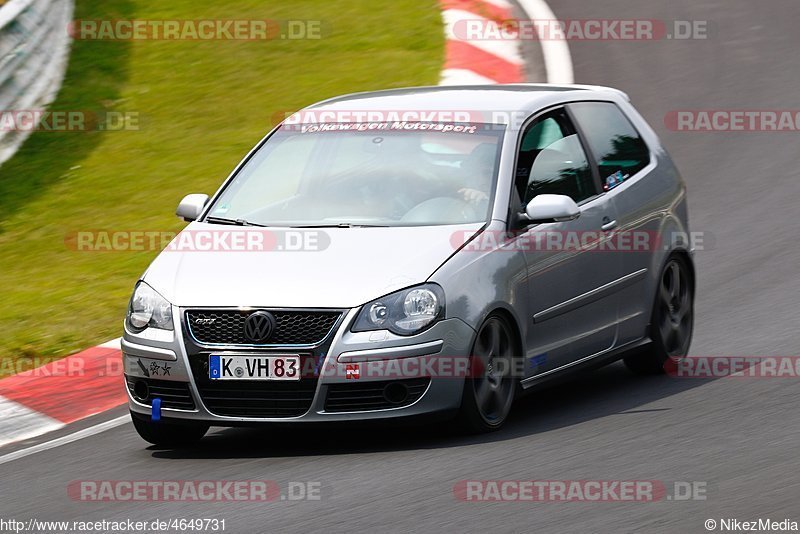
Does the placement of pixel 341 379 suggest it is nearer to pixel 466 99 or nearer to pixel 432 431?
pixel 432 431

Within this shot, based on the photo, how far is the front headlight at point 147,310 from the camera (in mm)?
7184

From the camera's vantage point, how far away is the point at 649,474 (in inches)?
254

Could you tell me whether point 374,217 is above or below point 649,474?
above

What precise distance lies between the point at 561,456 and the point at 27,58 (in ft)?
31.7

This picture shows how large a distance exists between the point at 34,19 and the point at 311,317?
928 cm

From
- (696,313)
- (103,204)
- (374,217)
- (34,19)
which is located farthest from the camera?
(34,19)

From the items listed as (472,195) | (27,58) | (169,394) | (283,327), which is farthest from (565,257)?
(27,58)

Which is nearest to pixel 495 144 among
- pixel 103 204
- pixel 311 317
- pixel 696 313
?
pixel 311 317

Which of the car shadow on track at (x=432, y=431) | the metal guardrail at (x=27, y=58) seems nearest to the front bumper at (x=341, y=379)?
the car shadow on track at (x=432, y=431)

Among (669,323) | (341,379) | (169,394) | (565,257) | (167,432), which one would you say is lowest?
(167,432)

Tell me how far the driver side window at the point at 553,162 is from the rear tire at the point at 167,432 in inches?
78.7

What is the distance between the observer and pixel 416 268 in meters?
7.02

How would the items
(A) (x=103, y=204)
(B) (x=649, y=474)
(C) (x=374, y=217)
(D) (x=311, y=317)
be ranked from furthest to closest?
(A) (x=103, y=204) < (C) (x=374, y=217) < (D) (x=311, y=317) < (B) (x=649, y=474)

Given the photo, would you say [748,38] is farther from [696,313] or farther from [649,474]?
[649,474]
